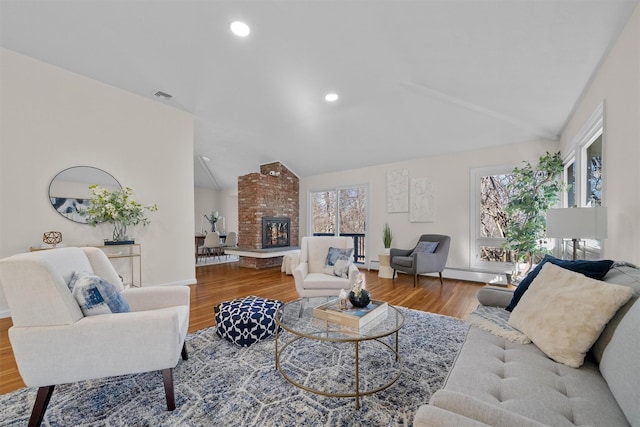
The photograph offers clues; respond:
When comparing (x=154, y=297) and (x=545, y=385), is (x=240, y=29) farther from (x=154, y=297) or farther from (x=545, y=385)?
(x=545, y=385)

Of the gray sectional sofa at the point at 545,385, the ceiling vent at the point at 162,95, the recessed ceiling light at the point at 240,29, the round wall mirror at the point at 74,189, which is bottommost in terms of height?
the gray sectional sofa at the point at 545,385

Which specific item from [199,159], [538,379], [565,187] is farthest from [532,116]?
[199,159]

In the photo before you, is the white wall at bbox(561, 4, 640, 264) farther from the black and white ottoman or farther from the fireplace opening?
the fireplace opening

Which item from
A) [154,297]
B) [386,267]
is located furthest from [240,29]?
[386,267]

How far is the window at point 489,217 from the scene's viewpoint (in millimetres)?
4750

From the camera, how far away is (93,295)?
160 centimetres

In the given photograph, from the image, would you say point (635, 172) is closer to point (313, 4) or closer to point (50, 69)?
point (313, 4)

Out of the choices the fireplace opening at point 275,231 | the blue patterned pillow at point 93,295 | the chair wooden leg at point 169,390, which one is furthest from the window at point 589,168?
the fireplace opening at point 275,231

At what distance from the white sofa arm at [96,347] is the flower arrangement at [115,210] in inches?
104

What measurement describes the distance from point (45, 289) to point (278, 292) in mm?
3039

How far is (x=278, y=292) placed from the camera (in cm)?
422

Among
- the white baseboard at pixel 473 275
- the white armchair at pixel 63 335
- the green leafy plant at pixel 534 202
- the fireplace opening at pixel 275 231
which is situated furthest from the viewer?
the fireplace opening at pixel 275 231

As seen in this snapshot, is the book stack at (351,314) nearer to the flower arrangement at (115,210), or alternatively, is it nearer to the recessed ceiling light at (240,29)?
the recessed ceiling light at (240,29)

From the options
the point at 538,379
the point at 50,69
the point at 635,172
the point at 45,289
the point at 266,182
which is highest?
the point at 50,69
